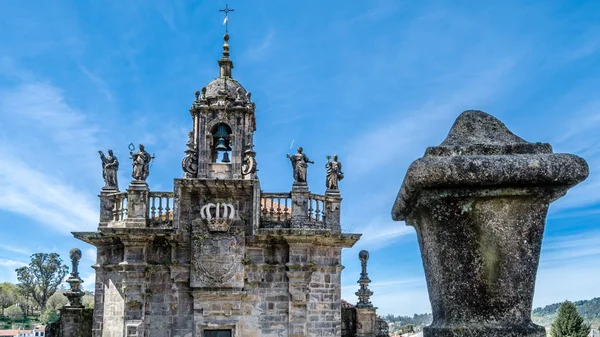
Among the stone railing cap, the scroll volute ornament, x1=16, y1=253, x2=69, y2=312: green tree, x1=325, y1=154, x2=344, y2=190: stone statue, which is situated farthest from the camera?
x1=16, y1=253, x2=69, y2=312: green tree

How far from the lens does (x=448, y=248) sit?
3.16 m

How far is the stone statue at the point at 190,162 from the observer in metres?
17.9

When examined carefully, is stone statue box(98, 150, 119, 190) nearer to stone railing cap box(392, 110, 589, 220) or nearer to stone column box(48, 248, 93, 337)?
stone column box(48, 248, 93, 337)

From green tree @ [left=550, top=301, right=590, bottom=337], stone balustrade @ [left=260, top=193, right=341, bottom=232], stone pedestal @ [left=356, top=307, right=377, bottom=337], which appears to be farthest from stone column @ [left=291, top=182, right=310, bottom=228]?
green tree @ [left=550, top=301, right=590, bottom=337]

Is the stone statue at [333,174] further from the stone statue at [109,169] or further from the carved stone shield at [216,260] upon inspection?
the stone statue at [109,169]

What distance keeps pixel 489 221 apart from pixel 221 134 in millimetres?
15785

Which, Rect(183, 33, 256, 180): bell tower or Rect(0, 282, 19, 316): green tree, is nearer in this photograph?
Rect(183, 33, 256, 180): bell tower

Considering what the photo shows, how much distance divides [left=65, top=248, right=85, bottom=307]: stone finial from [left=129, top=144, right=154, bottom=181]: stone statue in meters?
4.14

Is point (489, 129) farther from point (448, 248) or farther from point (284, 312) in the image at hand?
point (284, 312)

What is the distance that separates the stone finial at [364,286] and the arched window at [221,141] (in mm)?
6365

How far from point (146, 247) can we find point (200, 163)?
9.87 feet

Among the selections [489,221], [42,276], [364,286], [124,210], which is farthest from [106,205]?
[42,276]

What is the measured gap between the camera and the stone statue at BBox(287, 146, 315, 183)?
17.9 meters

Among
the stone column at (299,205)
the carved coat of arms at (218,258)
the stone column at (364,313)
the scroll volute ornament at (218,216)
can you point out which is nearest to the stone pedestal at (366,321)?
the stone column at (364,313)
